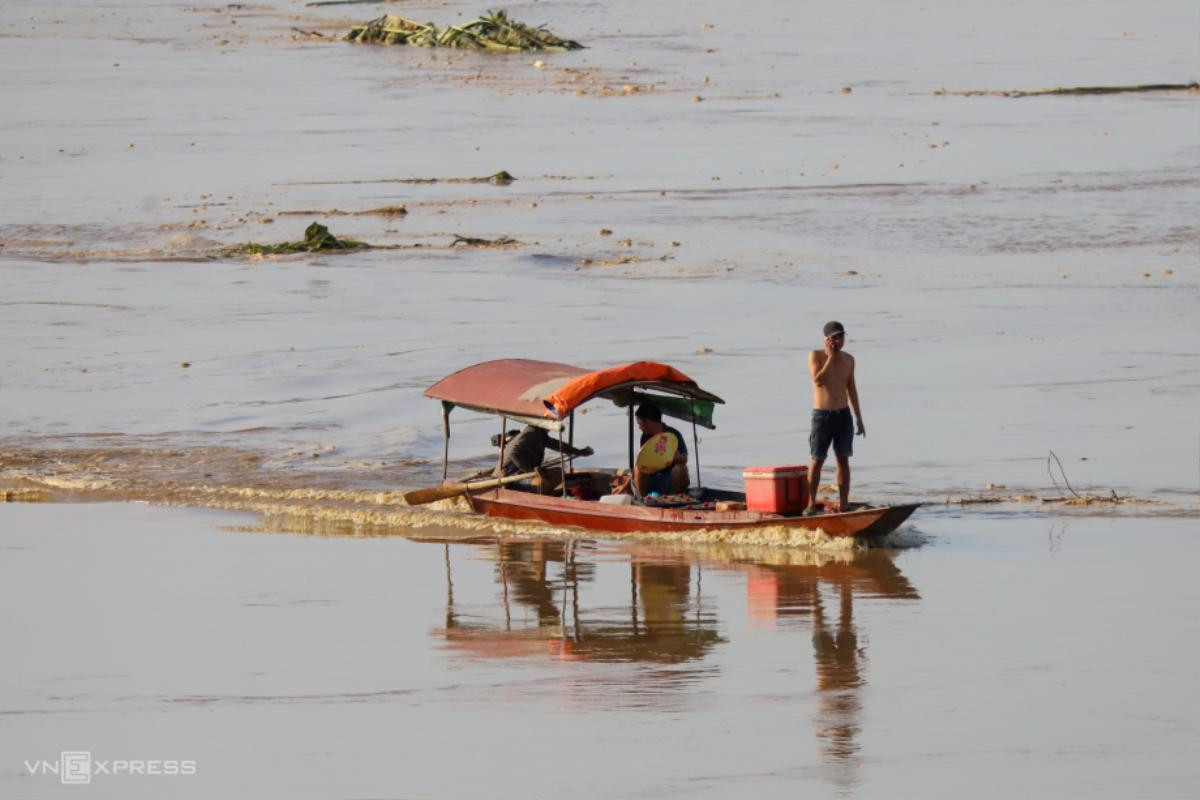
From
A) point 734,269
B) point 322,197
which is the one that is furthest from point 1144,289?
point 322,197

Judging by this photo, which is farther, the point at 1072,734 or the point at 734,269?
the point at 734,269

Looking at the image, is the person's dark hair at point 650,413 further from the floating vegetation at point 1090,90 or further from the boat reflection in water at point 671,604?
the floating vegetation at point 1090,90

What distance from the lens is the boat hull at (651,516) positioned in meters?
14.7

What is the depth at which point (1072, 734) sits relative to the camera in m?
10.2

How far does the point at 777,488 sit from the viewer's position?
49.4 feet

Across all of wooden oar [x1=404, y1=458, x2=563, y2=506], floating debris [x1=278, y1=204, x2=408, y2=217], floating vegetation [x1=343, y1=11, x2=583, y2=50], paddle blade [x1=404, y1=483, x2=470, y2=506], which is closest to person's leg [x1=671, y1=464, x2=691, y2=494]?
wooden oar [x1=404, y1=458, x2=563, y2=506]

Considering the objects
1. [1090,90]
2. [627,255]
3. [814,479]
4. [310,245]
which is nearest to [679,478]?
[814,479]

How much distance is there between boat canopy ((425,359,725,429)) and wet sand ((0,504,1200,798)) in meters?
1.14

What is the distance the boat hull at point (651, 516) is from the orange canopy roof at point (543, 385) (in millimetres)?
770

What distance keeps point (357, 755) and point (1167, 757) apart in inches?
159

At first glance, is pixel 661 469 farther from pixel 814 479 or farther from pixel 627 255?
pixel 627 255

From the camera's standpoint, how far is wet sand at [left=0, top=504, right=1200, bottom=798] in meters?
9.77

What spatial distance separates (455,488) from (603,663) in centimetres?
507

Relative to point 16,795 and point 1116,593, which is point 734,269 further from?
point 16,795
